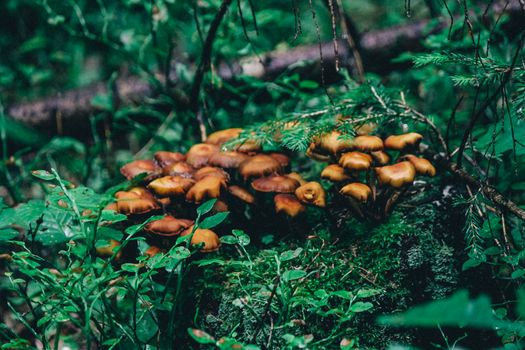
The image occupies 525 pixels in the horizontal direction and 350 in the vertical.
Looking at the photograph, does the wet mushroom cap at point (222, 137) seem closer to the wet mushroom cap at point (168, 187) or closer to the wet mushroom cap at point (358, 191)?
the wet mushroom cap at point (168, 187)

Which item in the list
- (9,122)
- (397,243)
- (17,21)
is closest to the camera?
(397,243)

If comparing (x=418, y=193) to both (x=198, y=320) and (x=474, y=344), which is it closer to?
(x=474, y=344)

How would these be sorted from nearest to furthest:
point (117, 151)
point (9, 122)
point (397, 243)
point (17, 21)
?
point (397, 243), point (9, 122), point (117, 151), point (17, 21)

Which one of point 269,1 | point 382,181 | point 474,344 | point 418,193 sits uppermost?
point 269,1

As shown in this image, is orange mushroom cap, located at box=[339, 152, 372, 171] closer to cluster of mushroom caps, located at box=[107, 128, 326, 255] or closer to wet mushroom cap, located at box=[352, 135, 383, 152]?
wet mushroom cap, located at box=[352, 135, 383, 152]

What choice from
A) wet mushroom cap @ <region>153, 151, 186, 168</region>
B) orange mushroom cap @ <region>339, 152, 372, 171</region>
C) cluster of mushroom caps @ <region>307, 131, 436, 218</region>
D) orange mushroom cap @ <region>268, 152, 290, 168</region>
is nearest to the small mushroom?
cluster of mushroom caps @ <region>307, 131, 436, 218</region>

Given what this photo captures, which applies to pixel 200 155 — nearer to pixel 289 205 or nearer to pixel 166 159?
pixel 166 159

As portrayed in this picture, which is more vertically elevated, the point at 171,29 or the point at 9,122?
the point at 171,29

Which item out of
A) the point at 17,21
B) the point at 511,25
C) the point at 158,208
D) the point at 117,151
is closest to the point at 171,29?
the point at 117,151
